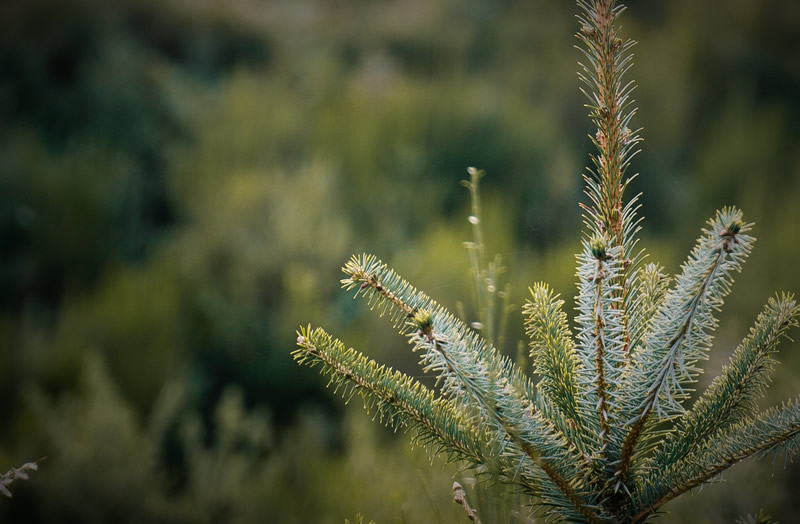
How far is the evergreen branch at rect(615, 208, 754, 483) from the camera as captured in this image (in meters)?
0.42

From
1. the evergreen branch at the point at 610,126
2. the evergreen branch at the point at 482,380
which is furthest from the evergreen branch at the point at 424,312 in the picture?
the evergreen branch at the point at 610,126

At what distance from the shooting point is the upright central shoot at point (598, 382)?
1.54ft

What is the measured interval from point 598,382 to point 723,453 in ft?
0.40

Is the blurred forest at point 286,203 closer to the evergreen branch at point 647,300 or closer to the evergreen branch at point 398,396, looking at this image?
the evergreen branch at point 398,396

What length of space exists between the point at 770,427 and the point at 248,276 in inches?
123

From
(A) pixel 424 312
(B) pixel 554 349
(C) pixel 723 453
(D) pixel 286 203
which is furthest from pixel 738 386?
(D) pixel 286 203

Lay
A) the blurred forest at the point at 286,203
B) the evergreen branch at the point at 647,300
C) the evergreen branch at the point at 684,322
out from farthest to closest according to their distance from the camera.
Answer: the blurred forest at the point at 286,203, the evergreen branch at the point at 647,300, the evergreen branch at the point at 684,322

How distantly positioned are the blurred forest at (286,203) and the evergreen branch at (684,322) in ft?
0.58

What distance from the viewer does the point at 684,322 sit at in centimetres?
44

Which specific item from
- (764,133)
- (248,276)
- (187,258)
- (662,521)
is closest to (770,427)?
(662,521)

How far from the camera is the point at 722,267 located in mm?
431

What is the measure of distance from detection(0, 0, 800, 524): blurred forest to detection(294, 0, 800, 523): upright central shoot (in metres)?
0.10

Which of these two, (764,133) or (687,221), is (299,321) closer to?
(687,221)

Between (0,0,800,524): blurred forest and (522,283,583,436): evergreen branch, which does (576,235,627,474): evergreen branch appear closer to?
(522,283,583,436): evergreen branch
